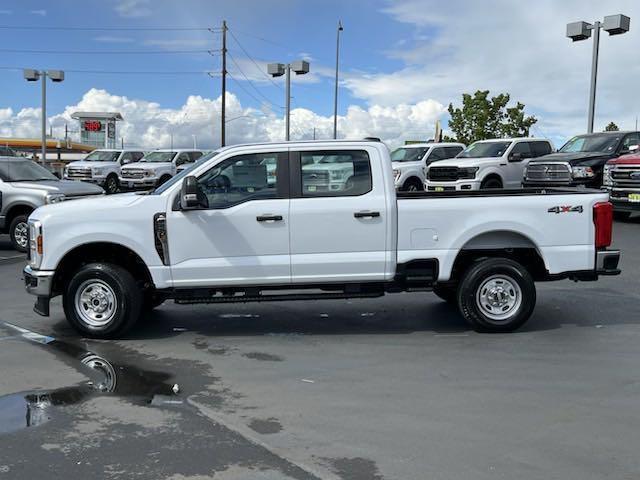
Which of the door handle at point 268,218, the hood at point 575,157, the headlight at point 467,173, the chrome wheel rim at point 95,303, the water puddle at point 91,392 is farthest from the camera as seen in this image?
the headlight at point 467,173

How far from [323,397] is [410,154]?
19.6 m

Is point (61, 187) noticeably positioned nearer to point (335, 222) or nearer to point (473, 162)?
point (335, 222)

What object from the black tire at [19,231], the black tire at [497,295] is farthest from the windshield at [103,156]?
the black tire at [497,295]

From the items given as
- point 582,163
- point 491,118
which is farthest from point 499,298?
point 491,118

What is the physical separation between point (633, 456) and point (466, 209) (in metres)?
3.36

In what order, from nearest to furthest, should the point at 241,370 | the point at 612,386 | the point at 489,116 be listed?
the point at 612,386
the point at 241,370
the point at 489,116

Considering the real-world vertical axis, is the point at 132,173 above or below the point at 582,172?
above

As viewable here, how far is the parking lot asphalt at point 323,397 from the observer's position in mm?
4051

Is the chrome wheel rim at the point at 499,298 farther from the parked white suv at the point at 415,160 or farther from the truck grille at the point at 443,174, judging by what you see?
the parked white suv at the point at 415,160

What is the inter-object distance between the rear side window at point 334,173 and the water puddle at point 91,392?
94.8 inches

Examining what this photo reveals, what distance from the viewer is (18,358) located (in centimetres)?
630

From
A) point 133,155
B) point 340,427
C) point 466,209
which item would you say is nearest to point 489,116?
point 133,155

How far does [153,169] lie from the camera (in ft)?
97.3

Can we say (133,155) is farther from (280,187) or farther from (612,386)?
(612,386)
